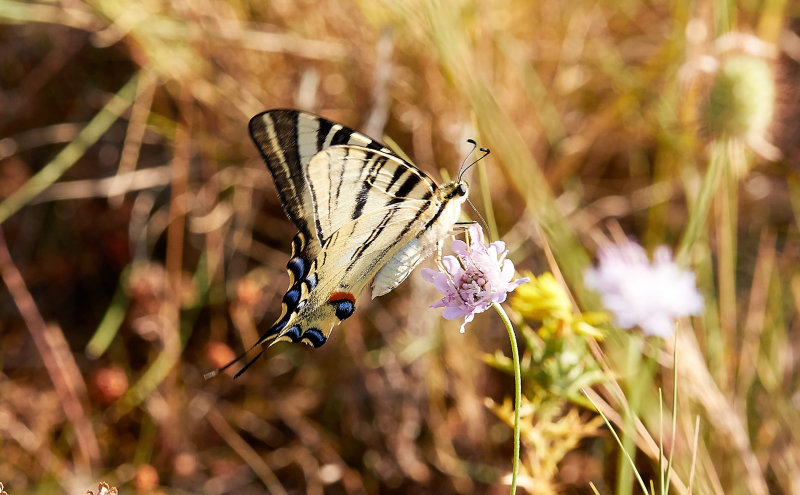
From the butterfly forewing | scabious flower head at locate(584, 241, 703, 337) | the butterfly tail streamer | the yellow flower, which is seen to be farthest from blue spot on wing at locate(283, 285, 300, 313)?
scabious flower head at locate(584, 241, 703, 337)

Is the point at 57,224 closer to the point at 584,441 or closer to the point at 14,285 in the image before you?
the point at 14,285

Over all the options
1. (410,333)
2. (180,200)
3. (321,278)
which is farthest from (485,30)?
(321,278)

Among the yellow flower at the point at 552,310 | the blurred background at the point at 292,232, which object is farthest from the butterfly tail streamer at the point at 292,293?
the blurred background at the point at 292,232

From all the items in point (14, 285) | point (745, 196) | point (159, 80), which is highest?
point (159, 80)

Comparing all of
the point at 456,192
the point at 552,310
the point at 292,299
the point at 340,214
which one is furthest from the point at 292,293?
the point at 552,310

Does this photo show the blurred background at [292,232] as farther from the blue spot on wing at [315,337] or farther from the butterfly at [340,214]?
the blue spot on wing at [315,337]

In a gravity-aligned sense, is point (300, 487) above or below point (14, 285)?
below

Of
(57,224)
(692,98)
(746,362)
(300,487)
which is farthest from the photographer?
(57,224)
